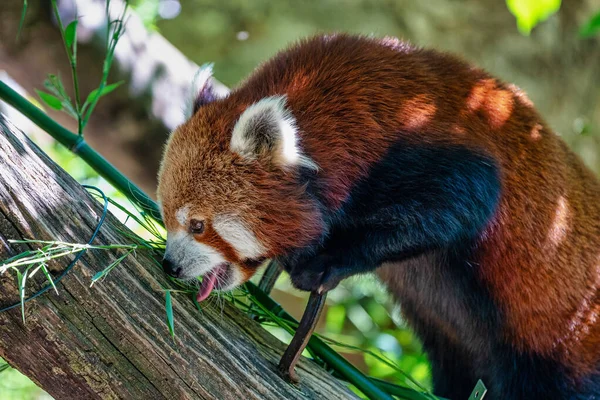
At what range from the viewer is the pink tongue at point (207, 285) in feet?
7.52

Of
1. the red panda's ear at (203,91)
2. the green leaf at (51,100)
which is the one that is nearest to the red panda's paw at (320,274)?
the red panda's ear at (203,91)

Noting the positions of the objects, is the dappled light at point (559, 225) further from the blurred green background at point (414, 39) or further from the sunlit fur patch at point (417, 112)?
the blurred green background at point (414, 39)

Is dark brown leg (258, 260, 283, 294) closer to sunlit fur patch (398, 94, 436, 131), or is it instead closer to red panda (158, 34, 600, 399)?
red panda (158, 34, 600, 399)

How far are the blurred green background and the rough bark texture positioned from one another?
3915 millimetres

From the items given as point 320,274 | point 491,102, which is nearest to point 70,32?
point 320,274

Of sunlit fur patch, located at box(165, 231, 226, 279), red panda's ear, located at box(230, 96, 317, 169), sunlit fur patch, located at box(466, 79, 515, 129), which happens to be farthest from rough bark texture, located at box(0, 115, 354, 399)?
sunlit fur patch, located at box(466, 79, 515, 129)

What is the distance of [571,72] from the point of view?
662 centimetres

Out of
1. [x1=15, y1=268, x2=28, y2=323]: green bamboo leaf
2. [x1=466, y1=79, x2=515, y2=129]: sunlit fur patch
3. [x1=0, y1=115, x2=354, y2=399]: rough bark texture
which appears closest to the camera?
[x1=15, y1=268, x2=28, y2=323]: green bamboo leaf

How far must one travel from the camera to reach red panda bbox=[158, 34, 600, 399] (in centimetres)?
240

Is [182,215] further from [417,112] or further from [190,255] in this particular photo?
[417,112]

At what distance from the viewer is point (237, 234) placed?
239cm

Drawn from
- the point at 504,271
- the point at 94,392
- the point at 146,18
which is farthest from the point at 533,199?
the point at 146,18

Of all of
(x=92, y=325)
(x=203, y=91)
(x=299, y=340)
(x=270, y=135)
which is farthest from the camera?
(x=203, y=91)

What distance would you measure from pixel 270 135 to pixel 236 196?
10.1 inches
